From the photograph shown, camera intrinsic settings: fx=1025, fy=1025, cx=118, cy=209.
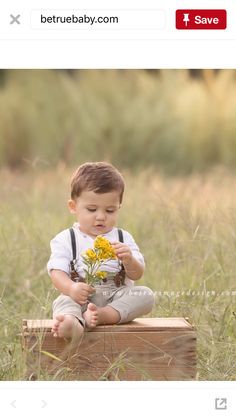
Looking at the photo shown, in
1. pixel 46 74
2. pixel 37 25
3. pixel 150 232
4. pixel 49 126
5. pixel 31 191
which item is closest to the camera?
pixel 37 25

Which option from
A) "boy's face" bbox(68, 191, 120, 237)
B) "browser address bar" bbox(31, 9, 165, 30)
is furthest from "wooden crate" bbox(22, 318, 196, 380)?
"browser address bar" bbox(31, 9, 165, 30)

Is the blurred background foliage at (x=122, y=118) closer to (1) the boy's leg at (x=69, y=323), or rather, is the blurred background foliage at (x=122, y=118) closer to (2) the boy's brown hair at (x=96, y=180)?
(2) the boy's brown hair at (x=96, y=180)

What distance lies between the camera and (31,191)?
477 cm

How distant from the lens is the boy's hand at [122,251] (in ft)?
8.56

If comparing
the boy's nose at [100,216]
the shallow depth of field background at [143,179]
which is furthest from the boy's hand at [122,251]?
the shallow depth of field background at [143,179]

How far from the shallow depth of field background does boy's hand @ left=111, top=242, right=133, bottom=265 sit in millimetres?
335

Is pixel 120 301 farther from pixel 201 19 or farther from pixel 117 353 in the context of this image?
pixel 201 19

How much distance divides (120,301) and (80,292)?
13cm

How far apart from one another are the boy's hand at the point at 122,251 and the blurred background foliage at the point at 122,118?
329cm

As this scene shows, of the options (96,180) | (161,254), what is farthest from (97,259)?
(161,254)
